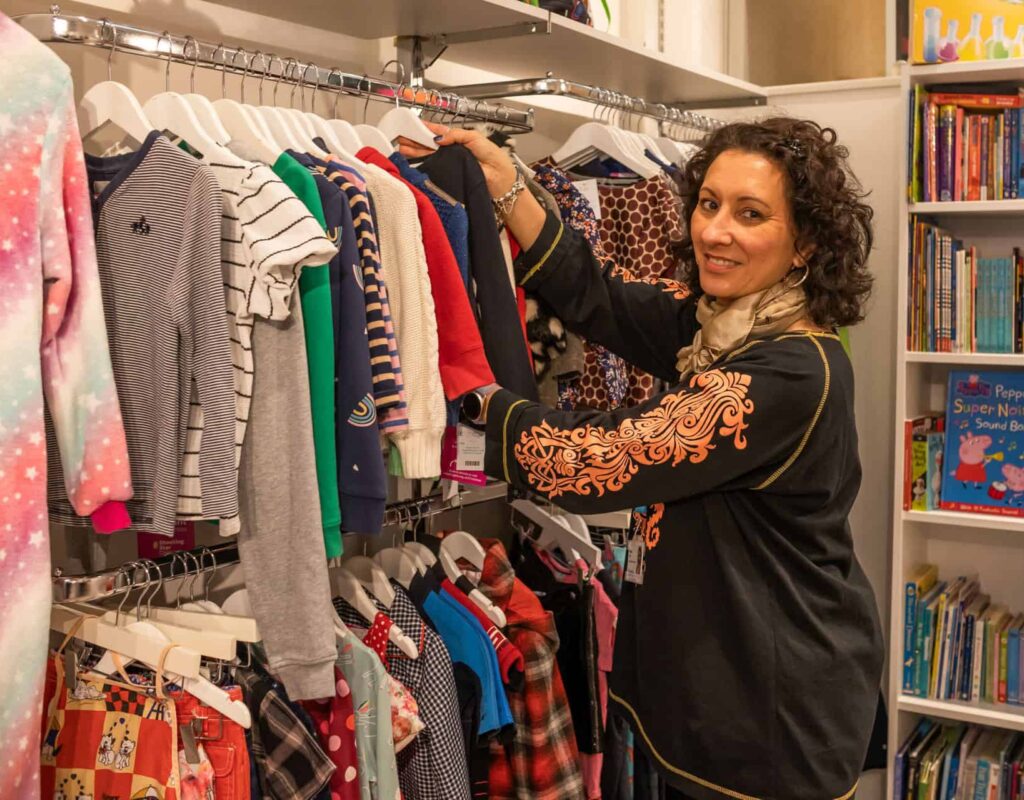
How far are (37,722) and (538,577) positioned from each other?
1.17m

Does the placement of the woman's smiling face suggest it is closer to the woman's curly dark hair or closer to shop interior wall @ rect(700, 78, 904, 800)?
the woman's curly dark hair

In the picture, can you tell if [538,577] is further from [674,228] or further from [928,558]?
[928,558]

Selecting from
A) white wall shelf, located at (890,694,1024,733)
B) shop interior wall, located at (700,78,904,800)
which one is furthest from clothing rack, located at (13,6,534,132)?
white wall shelf, located at (890,694,1024,733)

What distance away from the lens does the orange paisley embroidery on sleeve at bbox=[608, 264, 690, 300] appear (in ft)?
6.70

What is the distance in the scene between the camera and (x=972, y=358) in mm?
2701

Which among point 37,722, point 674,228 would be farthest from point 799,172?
point 37,722

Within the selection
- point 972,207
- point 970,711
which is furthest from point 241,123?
point 970,711

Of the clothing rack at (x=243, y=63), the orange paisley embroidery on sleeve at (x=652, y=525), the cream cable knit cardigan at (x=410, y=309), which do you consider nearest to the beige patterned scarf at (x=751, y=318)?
the orange paisley embroidery on sleeve at (x=652, y=525)

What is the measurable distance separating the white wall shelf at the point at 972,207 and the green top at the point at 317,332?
5.77 ft

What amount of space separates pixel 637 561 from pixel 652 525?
78 millimetres

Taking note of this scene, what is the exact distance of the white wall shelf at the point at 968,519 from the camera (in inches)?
106

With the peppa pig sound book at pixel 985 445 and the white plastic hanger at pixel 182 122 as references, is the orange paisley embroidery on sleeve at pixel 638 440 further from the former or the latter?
the peppa pig sound book at pixel 985 445

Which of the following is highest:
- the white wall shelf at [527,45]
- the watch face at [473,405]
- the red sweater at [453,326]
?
the white wall shelf at [527,45]

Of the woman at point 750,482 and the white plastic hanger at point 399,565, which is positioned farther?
the white plastic hanger at point 399,565
